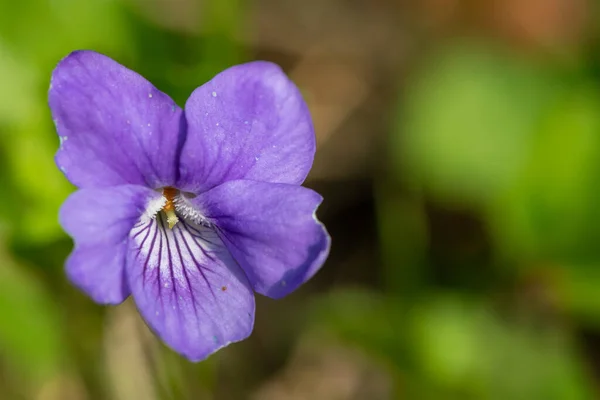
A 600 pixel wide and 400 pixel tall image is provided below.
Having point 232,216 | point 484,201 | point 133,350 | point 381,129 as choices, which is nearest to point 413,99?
point 381,129

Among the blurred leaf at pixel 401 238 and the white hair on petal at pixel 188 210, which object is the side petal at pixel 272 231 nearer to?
the white hair on petal at pixel 188 210

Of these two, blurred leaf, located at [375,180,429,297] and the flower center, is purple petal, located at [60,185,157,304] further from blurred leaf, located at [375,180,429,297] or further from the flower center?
blurred leaf, located at [375,180,429,297]

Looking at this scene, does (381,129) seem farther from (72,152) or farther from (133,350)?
(72,152)

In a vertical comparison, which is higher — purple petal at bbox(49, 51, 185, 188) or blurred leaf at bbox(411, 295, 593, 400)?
purple petal at bbox(49, 51, 185, 188)

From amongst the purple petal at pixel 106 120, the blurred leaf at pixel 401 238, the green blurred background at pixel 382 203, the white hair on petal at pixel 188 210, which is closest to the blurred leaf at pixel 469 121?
the green blurred background at pixel 382 203

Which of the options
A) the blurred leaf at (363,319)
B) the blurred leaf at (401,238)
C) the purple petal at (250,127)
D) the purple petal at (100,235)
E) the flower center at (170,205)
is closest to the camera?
the purple petal at (100,235)

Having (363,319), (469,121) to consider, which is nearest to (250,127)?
(363,319)

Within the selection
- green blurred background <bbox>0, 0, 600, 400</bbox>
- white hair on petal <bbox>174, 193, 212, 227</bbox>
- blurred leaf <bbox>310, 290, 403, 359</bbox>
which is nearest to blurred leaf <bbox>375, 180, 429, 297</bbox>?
green blurred background <bbox>0, 0, 600, 400</bbox>
